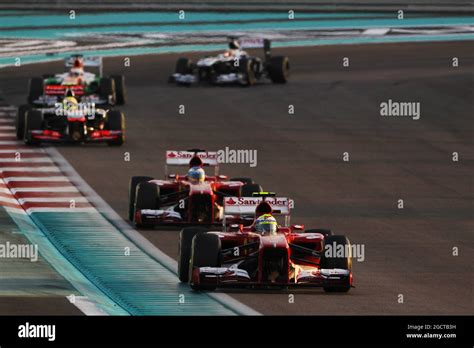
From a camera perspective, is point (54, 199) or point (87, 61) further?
point (87, 61)

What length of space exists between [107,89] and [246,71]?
7470 millimetres

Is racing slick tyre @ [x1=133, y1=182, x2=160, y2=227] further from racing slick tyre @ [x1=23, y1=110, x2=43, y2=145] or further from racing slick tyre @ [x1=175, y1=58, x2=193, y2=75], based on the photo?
racing slick tyre @ [x1=175, y1=58, x2=193, y2=75]

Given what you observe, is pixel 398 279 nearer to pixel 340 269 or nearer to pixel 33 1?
pixel 340 269

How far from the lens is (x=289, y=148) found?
39312mm

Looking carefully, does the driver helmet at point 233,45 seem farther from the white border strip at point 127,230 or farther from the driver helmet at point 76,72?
the white border strip at point 127,230

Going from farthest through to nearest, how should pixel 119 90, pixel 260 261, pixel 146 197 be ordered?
pixel 119 90 < pixel 146 197 < pixel 260 261

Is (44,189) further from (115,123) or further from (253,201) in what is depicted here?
(253,201)

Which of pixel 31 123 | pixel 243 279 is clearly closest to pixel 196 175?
pixel 243 279

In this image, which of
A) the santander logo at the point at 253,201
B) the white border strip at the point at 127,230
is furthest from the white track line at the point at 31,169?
the santander logo at the point at 253,201

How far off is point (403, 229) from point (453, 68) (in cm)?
2848

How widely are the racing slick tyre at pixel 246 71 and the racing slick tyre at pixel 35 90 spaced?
329 inches

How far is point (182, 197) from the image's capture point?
2828 cm

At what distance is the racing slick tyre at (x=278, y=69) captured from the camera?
53.1m

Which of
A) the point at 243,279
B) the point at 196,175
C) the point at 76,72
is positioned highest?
the point at 76,72
